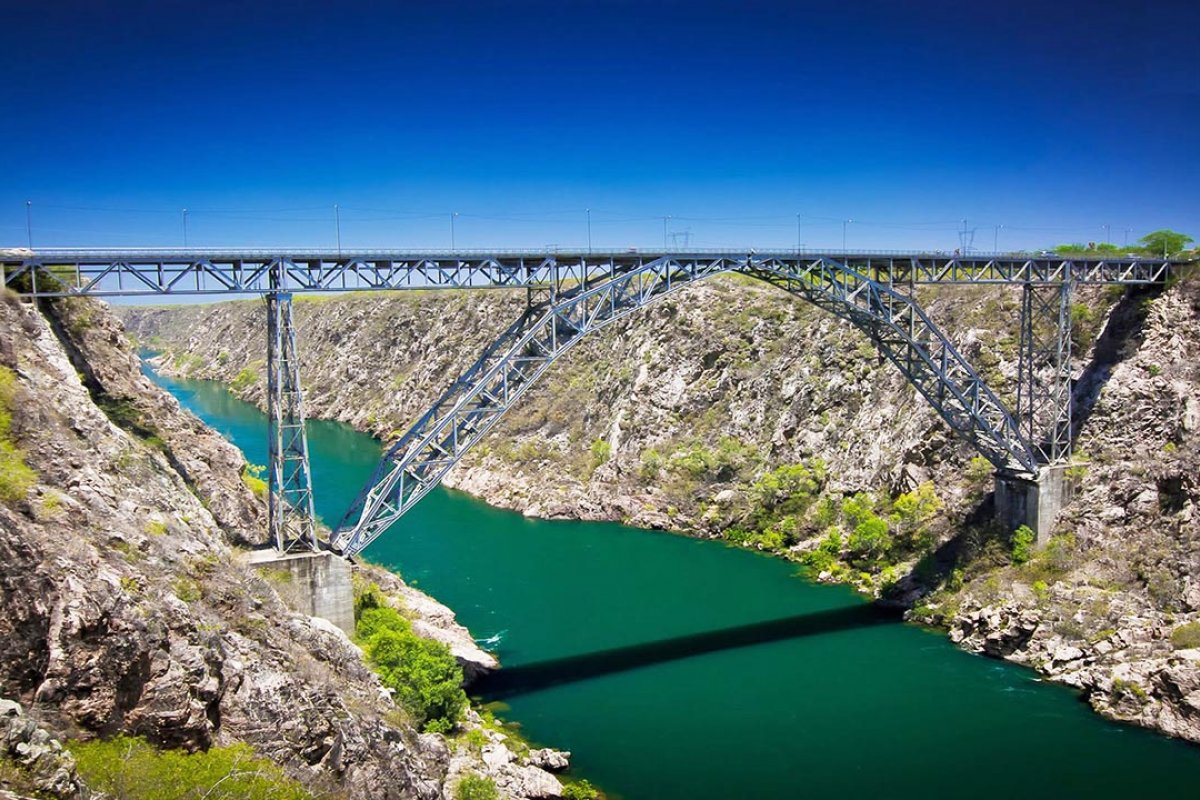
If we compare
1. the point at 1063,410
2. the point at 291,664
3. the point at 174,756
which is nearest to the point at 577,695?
the point at 291,664

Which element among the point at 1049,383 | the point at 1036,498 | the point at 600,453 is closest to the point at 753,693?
the point at 1036,498

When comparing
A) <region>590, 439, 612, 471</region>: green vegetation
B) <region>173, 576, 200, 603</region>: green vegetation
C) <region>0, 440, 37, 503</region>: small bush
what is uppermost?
<region>0, 440, 37, 503</region>: small bush

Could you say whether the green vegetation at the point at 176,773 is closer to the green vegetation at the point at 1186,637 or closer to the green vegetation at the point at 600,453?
the green vegetation at the point at 1186,637

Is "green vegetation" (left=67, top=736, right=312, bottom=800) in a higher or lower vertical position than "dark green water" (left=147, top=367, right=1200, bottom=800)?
higher

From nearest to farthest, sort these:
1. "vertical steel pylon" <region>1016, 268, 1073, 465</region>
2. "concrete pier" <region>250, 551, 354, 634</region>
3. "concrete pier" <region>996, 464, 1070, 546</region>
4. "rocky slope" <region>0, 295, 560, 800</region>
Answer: "rocky slope" <region>0, 295, 560, 800</region>
"concrete pier" <region>250, 551, 354, 634</region>
"concrete pier" <region>996, 464, 1070, 546</region>
"vertical steel pylon" <region>1016, 268, 1073, 465</region>

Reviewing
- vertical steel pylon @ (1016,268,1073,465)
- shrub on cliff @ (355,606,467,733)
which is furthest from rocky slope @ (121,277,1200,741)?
shrub on cliff @ (355,606,467,733)

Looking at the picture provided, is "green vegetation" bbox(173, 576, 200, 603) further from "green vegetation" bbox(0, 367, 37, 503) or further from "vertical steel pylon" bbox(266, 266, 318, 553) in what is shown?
"vertical steel pylon" bbox(266, 266, 318, 553)

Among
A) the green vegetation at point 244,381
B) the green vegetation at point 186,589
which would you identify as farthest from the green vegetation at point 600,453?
the green vegetation at point 244,381
